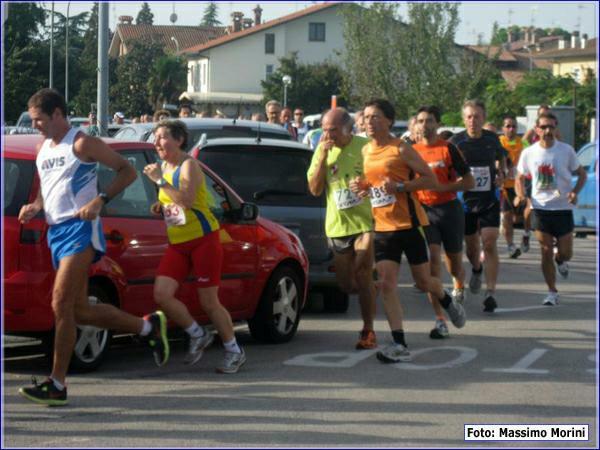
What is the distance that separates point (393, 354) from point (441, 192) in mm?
2437

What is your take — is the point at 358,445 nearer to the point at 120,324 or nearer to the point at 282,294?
the point at 120,324

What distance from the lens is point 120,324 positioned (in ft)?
28.2

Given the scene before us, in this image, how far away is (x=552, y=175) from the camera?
1395 centimetres

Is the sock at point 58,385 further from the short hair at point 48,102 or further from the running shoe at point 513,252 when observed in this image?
the running shoe at point 513,252

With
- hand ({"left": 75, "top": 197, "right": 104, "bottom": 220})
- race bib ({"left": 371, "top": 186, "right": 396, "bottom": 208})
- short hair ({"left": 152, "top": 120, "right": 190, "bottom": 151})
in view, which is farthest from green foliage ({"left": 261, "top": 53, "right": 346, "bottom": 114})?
hand ({"left": 75, "top": 197, "right": 104, "bottom": 220})

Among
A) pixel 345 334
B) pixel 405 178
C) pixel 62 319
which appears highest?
pixel 405 178

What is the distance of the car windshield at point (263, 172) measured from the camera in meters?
12.5

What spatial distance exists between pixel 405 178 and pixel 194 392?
102 inches

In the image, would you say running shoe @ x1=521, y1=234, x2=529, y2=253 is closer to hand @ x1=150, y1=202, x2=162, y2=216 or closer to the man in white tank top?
hand @ x1=150, y1=202, x2=162, y2=216

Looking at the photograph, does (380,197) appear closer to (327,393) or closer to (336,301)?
(327,393)

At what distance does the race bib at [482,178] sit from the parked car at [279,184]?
1855 millimetres

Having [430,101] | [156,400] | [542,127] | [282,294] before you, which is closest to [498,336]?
[282,294]

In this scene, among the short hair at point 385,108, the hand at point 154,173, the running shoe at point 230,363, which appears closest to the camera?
the hand at point 154,173

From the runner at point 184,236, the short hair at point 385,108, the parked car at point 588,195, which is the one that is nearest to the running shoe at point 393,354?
the runner at point 184,236
